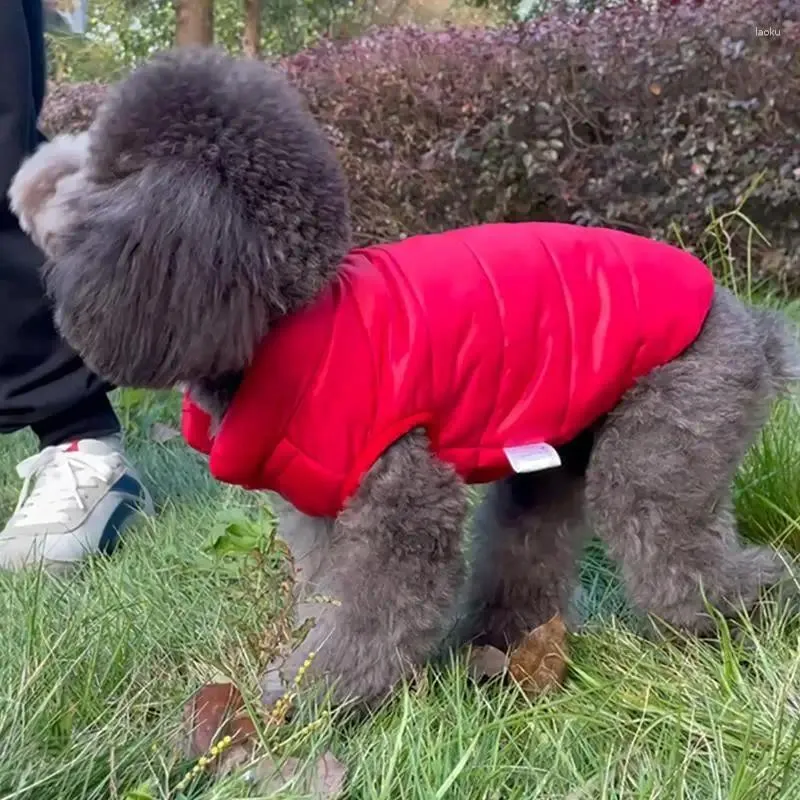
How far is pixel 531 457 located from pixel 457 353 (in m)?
0.18

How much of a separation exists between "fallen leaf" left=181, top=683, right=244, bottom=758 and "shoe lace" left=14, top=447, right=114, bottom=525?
879mm

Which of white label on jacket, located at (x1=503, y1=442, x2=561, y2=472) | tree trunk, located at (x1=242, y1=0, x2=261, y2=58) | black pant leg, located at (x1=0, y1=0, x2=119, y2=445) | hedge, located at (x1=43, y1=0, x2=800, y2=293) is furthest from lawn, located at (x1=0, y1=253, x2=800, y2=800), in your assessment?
tree trunk, located at (x1=242, y1=0, x2=261, y2=58)

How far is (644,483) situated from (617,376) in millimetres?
162

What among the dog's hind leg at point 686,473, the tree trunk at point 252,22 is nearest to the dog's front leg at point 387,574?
the dog's hind leg at point 686,473

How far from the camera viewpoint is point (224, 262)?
1312 mm

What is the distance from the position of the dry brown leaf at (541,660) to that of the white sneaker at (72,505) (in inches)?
35.7

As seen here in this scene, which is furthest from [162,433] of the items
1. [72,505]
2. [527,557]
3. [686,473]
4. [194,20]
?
[194,20]

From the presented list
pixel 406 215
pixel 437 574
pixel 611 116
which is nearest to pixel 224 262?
pixel 437 574

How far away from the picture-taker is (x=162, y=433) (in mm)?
3111

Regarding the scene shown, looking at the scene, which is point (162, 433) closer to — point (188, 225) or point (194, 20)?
point (188, 225)

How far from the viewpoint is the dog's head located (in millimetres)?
1296

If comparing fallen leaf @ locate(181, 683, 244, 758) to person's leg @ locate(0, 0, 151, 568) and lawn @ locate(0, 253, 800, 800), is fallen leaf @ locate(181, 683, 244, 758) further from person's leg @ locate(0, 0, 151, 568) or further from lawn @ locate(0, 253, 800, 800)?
person's leg @ locate(0, 0, 151, 568)

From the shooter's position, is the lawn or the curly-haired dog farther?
the curly-haired dog

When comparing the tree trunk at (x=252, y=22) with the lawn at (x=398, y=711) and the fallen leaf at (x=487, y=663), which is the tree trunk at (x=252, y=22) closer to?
the lawn at (x=398, y=711)
